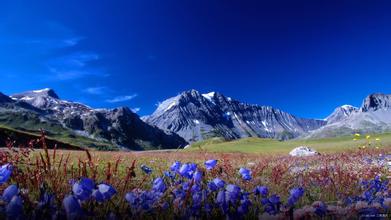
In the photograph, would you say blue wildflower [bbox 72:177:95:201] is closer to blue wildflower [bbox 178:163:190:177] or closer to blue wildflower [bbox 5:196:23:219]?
blue wildflower [bbox 5:196:23:219]

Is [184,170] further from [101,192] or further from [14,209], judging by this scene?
[14,209]

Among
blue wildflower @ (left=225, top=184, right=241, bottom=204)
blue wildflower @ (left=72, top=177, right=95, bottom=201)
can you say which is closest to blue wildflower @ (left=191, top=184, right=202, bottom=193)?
blue wildflower @ (left=225, top=184, right=241, bottom=204)

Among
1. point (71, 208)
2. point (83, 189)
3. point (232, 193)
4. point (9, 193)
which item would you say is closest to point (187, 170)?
point (232, 193)

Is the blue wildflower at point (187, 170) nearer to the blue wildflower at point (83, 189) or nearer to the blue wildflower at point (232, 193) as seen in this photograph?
the blue wildflower at point (232, 193)

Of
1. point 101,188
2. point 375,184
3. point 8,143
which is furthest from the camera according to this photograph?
point 375,184

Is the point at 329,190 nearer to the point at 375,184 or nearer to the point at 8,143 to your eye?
the point at 375,184

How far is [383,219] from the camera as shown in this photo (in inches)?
138

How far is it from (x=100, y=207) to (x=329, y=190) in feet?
15.6

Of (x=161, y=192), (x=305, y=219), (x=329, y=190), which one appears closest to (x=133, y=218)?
(x=161, y=192)

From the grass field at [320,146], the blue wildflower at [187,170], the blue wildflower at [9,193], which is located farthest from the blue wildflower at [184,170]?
the grass field at [320,146]

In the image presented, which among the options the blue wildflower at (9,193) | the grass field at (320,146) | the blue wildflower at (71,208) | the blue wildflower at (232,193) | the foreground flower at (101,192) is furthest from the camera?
the grass field at (320,146)

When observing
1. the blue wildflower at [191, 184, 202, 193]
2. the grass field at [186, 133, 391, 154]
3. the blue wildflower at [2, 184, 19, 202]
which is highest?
the grass field at [186, 133, 391, 154]

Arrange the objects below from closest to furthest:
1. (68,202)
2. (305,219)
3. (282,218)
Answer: (68,202)
(282,218)
(305,219)

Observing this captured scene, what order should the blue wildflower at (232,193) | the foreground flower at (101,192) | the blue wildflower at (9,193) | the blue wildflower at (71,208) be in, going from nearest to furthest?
the blue wildflower at (71,208) < the blue wildflower at (9,193) < the foreground flower at (101,192) < the blue wildflower at (232,193)
